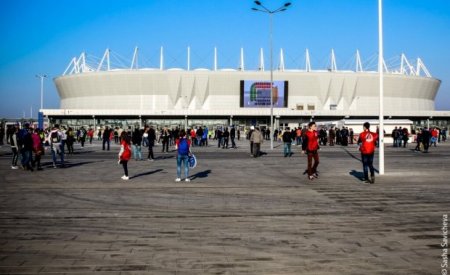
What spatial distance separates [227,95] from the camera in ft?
297

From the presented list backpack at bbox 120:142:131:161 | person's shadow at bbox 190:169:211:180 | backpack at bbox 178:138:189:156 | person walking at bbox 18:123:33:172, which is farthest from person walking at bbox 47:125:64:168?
backpack at bbox 178:138:189:156

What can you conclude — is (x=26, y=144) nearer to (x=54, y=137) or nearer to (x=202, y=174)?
(x=54, y=137)

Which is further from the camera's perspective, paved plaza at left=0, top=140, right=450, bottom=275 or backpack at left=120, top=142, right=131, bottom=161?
backpack at left=120, top=142, right=131, bottom=161

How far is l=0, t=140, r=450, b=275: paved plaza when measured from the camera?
502 centimetres

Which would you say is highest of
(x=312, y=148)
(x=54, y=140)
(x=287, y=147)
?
(x=54, y=140)

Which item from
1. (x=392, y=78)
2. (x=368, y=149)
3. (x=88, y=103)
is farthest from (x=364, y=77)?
(x=368, y=149)

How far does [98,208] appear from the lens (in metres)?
8.73

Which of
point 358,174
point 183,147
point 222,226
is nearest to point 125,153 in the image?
point 183,147

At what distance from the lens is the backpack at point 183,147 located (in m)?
13.0

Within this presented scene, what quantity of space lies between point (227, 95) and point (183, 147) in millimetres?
77796

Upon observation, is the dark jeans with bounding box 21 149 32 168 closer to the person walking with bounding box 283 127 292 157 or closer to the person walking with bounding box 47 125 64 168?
the person walking with bounding box 47 125 64 168

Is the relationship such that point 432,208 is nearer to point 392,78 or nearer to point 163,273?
point 163,273

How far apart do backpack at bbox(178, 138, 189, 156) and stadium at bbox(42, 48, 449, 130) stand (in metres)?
68.0

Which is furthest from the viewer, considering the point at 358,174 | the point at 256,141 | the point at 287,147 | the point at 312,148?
the point at 287,147
